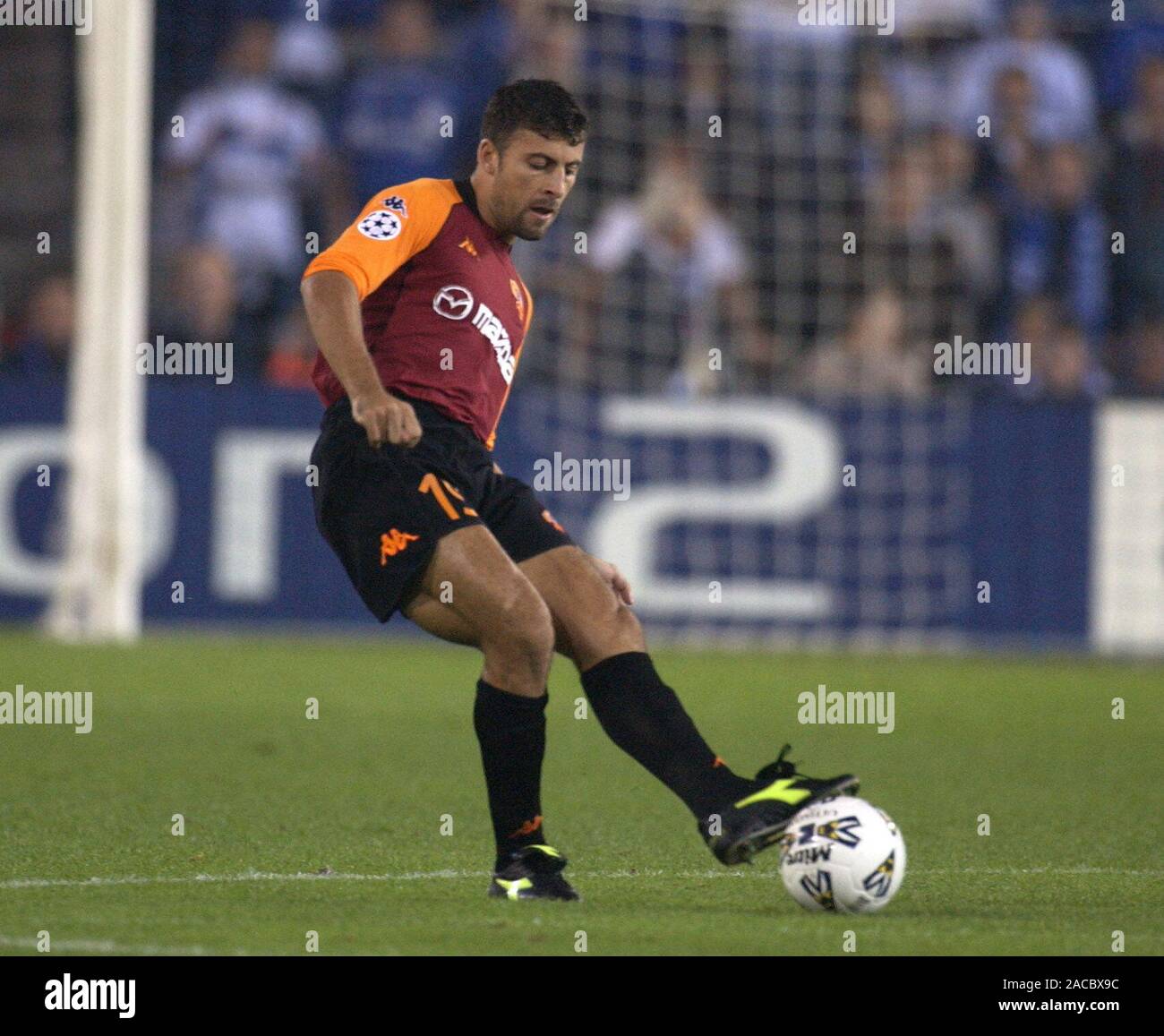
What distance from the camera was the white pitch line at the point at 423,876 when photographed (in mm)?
5430

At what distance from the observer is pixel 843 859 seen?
5012 mm

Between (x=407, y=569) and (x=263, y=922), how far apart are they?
0.87 meters

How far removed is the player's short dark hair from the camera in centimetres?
541

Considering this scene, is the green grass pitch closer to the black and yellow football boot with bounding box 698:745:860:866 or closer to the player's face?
the black and yellow football boot with bounding box 698:745:860:866

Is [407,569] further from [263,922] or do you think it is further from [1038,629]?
[1038,629]

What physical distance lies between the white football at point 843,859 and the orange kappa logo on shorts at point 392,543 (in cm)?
106

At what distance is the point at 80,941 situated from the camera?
14.6 ft

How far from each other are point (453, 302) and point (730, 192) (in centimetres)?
1006

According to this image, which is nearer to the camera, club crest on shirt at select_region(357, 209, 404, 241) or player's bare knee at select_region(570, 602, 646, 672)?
club crest on shirt at select_region(357, 209, 404, 241)

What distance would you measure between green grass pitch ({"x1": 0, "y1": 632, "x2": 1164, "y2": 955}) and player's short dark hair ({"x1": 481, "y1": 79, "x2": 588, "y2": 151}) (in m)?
1.78

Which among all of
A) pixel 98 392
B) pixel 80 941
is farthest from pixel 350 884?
pixel 98 392
